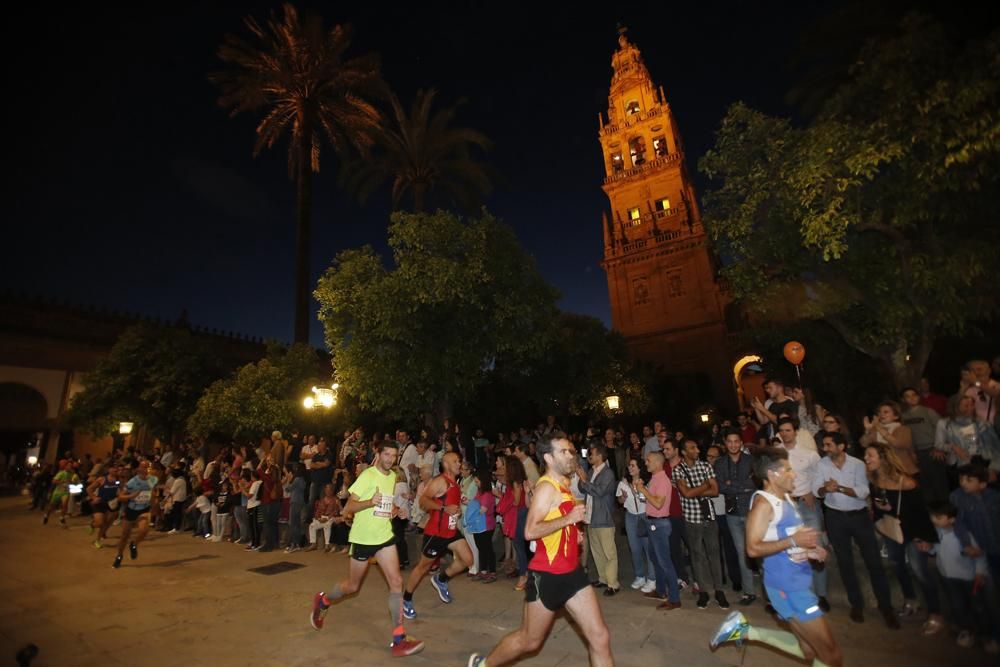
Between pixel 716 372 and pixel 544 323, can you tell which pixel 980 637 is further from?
pixel 716 372

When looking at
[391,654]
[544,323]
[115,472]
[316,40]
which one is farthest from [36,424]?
[391,654]

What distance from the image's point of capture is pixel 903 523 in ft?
19.1

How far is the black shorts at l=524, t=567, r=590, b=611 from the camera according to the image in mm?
3889

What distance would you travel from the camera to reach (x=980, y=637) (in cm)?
502

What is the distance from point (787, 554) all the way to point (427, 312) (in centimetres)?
1355

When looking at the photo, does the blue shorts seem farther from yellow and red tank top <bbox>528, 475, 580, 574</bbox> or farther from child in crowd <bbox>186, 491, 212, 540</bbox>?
child in crowd <bbox>186, 491, 212, 540</bbox>

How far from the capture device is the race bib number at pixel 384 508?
5.70m

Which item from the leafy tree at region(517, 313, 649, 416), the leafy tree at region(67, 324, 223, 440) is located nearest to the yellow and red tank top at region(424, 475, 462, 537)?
the leafy tree at region(517, 313, 649, 416)

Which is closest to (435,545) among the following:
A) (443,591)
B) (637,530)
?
(443,591)

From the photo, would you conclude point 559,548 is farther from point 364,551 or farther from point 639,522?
point 639,522

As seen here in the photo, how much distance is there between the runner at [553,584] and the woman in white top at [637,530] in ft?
11.6

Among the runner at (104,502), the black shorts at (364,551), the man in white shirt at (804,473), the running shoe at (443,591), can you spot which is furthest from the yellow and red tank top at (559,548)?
the runner at (104,502)

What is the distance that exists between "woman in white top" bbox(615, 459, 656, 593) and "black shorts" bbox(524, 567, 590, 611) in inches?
140

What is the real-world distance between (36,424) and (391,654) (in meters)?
35.1
